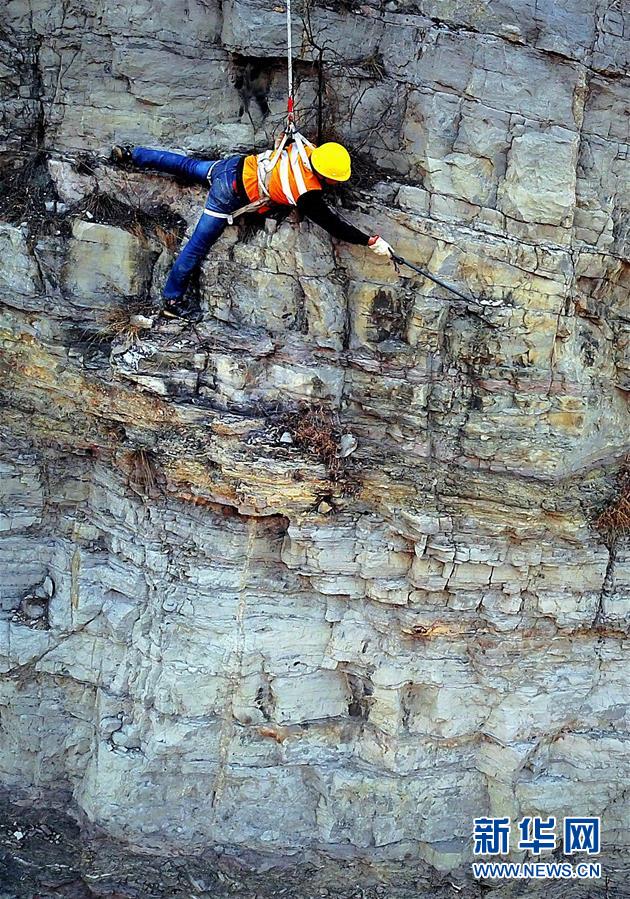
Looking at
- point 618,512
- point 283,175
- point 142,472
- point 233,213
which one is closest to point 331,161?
point 283,175

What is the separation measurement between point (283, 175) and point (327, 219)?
1.34ft

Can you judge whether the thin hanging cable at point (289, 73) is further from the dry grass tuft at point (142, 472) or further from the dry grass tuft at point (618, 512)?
the dry grass tuft at point (618, 512)

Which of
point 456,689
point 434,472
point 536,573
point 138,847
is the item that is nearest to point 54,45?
point 434,472

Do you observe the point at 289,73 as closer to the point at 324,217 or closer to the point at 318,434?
the point at 324,217

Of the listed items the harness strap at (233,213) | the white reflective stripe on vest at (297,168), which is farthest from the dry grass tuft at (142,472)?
the white reflective stripe on vest at (297,168)

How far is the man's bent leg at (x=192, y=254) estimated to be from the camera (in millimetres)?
6191

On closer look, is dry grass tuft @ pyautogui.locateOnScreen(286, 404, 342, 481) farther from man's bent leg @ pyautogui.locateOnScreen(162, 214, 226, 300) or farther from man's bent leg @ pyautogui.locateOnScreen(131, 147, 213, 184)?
man's bent leg @ pyautogui.locateOnScreen(131, 147, 213, 184)

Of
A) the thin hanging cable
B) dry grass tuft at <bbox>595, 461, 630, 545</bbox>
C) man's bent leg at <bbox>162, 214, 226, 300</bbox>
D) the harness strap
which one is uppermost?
the thin hanging cable

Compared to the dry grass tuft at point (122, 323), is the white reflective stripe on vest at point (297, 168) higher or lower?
higher

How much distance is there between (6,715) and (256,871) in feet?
8.63

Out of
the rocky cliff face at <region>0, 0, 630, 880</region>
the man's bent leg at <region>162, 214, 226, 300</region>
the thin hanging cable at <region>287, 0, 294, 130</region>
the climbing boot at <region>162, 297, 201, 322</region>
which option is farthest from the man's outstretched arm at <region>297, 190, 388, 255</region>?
the climbing boot at <region>162, 297, 201, 322</region>

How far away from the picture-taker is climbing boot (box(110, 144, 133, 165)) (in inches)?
251

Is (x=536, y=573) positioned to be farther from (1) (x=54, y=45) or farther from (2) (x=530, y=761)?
(1) (x=54, y=45)

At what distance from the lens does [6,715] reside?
7.84 m
